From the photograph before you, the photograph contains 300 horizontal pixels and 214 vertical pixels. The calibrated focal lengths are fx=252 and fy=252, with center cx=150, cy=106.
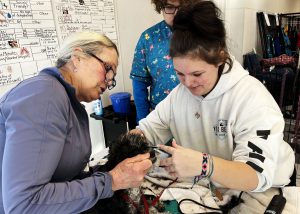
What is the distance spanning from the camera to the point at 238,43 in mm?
3715

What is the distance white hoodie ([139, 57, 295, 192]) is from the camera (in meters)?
0.88

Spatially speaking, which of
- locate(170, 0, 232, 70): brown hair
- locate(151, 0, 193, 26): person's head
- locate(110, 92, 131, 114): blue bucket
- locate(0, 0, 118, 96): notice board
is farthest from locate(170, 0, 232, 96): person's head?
locate(110, 92, 131, 114): blue bucket

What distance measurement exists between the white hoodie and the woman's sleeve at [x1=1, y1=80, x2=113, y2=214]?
563mm

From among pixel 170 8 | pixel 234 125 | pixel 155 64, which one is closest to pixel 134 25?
pixel 155 64

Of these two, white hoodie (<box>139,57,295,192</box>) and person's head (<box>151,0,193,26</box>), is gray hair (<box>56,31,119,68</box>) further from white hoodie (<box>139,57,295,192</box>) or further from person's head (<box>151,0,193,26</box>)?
person's head (<box>151,0,193,26</box>)

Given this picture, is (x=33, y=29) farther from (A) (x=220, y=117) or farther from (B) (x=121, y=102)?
(A) (x=220, y=117)

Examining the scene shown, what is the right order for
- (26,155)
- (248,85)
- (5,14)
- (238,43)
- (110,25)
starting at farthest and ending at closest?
(238,43), (110,25), (5,14), (248,85), (26,155)

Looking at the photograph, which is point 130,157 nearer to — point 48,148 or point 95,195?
point 95,195

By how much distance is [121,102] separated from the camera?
253cm

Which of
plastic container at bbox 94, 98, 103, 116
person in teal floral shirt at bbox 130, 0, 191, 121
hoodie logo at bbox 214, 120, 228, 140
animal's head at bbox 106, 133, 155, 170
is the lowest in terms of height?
plastic container at bbox 94, 98, 103, 116

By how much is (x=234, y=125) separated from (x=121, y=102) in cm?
164

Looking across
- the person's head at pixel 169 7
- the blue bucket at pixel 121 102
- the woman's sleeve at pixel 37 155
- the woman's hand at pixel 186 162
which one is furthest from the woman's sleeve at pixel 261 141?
the blue bucket at pixel 121 102

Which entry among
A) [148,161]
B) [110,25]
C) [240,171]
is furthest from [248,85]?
[110,25]

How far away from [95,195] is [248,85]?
28.2 inches
